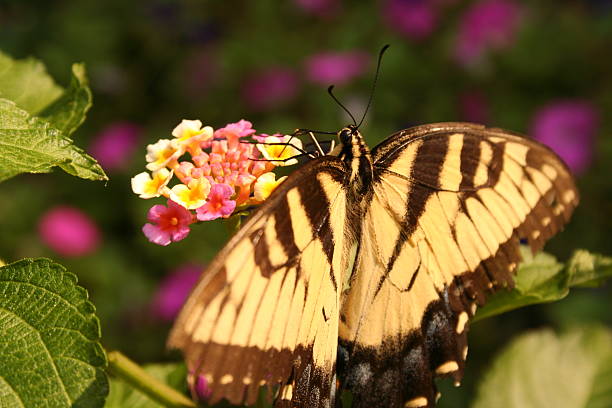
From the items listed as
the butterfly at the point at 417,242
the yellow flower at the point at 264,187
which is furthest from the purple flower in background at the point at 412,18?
the yellow flower at the point at 264,187

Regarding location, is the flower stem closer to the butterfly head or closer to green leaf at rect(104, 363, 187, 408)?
green leaf at rect(104, 363, 187, 408)

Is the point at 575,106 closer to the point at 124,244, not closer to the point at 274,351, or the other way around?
the point at 124,244

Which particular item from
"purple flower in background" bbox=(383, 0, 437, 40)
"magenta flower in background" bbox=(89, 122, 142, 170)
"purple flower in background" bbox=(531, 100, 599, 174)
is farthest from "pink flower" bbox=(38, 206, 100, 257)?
"purple flower in background" bbox=(531, 100, 599, 174)

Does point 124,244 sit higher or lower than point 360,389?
higher

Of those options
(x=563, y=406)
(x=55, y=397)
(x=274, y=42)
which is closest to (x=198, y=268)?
(x=274, y=42)

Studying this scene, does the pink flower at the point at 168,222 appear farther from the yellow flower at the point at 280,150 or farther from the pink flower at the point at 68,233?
the pink flower at the point at 68,233

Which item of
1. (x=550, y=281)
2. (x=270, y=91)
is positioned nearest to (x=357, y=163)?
(x=550, y=281)
